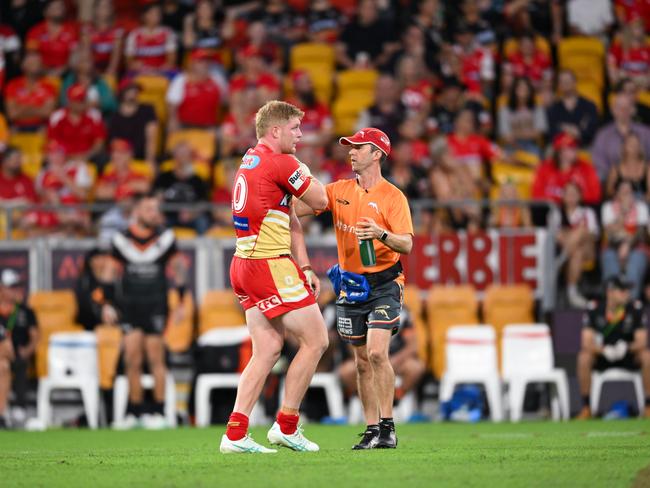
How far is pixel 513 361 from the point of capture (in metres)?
16.4

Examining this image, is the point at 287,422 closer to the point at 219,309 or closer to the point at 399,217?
the point at 399,217

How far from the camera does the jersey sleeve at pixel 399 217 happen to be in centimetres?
977

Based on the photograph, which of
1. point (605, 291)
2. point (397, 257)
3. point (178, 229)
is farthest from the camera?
point (178, 229)

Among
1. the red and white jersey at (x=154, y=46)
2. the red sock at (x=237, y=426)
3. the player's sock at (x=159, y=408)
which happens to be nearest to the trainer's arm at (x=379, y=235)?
the red sock at (x=237, y=426)

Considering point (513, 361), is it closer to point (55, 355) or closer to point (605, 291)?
point (605, 291)

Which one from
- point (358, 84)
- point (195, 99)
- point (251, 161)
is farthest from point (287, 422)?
point (358, 84)

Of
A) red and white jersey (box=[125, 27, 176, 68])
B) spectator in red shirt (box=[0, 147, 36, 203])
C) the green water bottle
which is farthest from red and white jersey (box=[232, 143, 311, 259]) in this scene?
red and white jersey (box=[125, 27, 176, 68])

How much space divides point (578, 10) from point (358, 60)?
12.5 feet

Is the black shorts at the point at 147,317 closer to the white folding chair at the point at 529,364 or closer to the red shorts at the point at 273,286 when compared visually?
the white folding chair at the point at 529,364

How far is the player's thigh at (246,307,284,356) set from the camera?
916cm

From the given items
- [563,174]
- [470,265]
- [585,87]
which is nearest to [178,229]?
[470,265]

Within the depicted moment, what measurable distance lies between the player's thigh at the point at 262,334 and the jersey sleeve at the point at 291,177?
875 millimetres

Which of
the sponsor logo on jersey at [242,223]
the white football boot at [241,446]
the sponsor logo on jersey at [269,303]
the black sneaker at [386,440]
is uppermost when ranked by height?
the sponsor logo on jersey at [242,223]

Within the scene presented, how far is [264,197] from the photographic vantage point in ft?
30.0
